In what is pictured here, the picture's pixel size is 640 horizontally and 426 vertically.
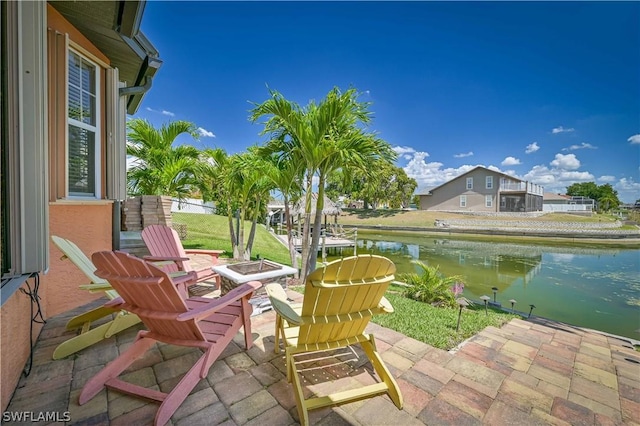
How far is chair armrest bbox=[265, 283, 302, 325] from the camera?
1.79 m

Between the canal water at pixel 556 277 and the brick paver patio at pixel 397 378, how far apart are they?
499 cm

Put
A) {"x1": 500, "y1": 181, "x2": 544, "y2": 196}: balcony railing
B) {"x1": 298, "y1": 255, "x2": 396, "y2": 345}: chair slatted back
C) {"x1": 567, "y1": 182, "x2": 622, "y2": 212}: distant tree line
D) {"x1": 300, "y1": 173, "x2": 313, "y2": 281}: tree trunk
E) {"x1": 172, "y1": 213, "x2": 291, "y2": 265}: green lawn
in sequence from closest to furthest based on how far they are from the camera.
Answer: {"x1": 298, "y1": 255, "x2": 396, "y2": 345}: chair slatted back, {"x1": 300, "y1": 173, "x2": 313, "y2": 281}: tree trunk, {"x1": 172, "y1": 213, "x2": 291, "y2": 265}: green lawn, {"x1": 500, "y1": 181, "x2": 544, "y2": 196}: balcony railing, {"x1": 567, "y1": 182, "x2": 622, "y2": 212}: distant tree line

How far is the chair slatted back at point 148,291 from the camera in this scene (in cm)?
161

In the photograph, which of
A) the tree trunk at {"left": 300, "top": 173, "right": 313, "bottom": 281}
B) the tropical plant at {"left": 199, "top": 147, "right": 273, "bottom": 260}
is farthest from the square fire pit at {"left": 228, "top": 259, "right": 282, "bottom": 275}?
the tropical plant at {"left": 199, "top": 147, "right": 273, "bottom": 260}

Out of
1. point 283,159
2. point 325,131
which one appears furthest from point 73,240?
point 325,131

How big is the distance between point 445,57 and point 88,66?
14.2 m

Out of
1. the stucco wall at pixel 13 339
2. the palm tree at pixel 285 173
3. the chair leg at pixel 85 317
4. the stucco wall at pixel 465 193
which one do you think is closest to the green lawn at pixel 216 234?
the palm tree at pixel 285 173

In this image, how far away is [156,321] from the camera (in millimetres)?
1779

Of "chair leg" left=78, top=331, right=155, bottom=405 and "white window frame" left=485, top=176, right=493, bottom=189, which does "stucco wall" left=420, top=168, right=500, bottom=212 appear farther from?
"chair leg" left=78, top=331, right=155, bottom=405

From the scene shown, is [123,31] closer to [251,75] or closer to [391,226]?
[251,75]

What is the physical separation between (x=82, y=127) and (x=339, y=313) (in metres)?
3.74

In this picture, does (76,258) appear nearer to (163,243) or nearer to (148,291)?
(163,243)

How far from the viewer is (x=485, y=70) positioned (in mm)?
15445

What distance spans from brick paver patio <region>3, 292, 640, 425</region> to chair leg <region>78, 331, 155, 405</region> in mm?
64
